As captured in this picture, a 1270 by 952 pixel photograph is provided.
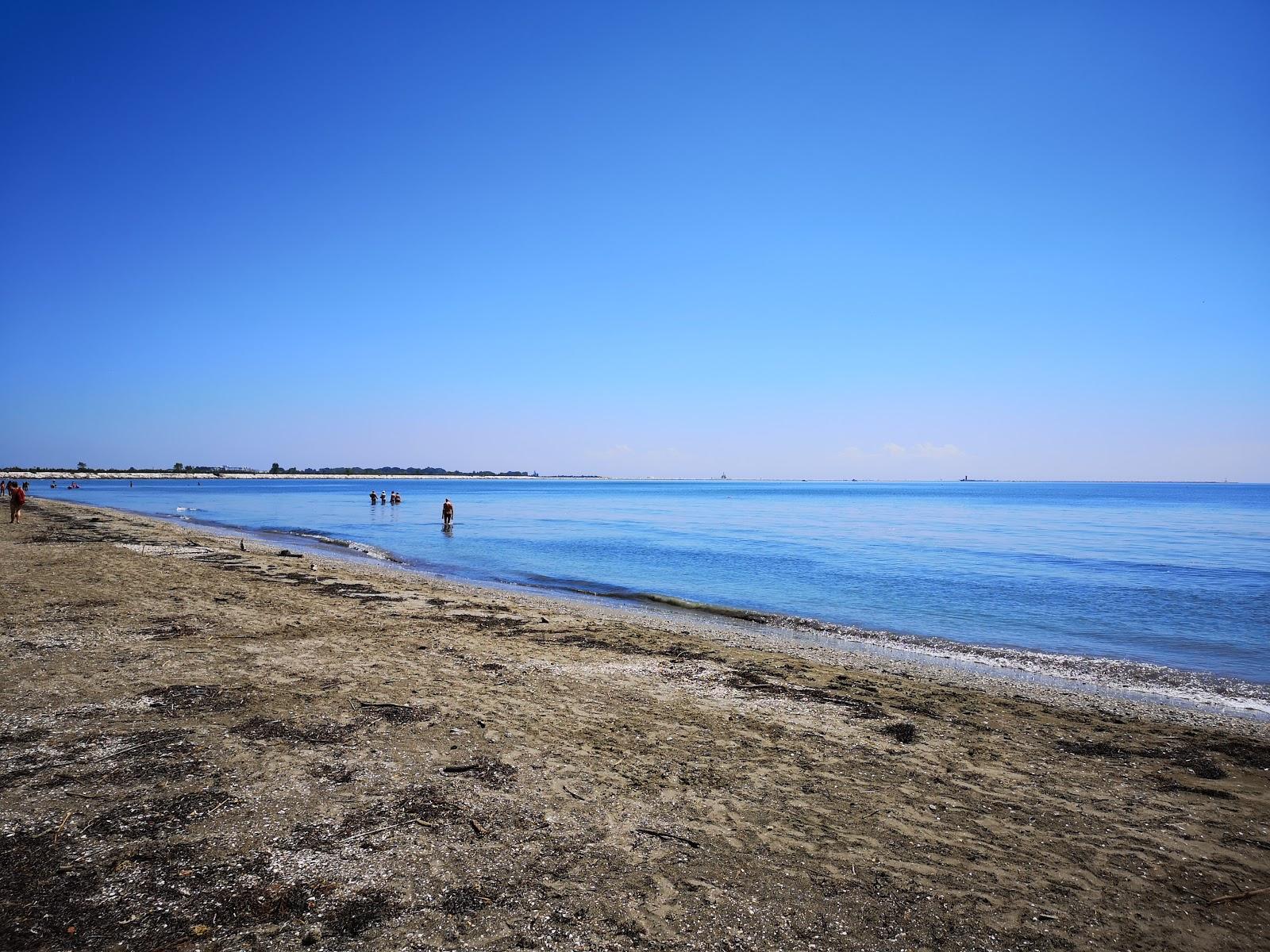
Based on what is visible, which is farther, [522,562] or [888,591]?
[522,562]

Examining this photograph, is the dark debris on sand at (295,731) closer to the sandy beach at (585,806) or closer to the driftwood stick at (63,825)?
the sandy beach at (585,806)

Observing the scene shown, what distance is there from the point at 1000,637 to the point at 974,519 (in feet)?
180

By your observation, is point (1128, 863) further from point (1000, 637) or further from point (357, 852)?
point (1000, 637)

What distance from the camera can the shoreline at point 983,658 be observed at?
11.7 meters

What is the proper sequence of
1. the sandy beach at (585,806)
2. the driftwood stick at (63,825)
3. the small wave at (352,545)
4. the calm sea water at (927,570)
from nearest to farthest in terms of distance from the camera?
the sandy beach at (585,806) → the driftwood stick at (63,825) → the calm sea water at (927,570) → the small wave at (352,545)

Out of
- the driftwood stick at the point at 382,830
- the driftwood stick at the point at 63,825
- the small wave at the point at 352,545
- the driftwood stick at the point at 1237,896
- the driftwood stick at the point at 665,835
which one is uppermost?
the driftwood stick at the point at 63,825

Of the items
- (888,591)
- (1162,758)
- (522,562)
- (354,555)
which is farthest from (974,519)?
(1162,758)

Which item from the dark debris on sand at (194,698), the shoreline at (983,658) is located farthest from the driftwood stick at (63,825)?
the shoreline at (983,658)

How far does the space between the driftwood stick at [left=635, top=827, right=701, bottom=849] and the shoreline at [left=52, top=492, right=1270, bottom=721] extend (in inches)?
340

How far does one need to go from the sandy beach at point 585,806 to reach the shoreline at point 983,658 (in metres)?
1.39

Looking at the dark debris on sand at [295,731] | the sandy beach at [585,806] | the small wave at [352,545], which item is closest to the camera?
the sandy beach at [585,806]

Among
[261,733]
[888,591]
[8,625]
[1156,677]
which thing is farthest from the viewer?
[888,591]

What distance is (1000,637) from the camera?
16281mm

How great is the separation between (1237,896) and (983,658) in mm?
9854
